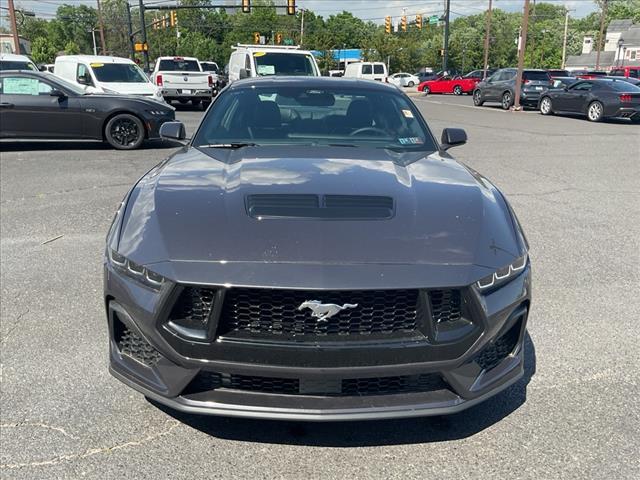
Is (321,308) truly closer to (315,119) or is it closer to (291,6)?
(315,119)

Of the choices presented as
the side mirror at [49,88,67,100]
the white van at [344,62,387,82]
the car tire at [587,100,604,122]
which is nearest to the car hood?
the side mirror at [49,88,67,100]

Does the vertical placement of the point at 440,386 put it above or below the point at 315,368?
below

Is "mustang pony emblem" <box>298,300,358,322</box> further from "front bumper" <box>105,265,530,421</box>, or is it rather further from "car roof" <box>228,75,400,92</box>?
"car roof" <box>228,75,400,92</box>

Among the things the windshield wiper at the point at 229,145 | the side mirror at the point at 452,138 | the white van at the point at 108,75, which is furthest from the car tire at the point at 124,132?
Result: the side mirror at the point at 452,138

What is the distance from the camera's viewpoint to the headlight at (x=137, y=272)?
236 centimetres

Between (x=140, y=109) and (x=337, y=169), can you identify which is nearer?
(x=337, y=169)

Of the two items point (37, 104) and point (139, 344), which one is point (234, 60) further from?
point (139, 344)

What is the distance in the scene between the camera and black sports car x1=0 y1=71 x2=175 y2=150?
11.0m

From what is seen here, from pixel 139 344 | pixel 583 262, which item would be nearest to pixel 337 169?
pixel 139 344

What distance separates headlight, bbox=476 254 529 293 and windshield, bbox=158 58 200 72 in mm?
20097

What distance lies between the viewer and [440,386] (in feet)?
7.93

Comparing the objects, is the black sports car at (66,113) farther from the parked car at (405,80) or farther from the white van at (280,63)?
the parked car at (405,80)

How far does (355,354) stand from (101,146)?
11.3m

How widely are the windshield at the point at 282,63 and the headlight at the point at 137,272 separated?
1506 cm
